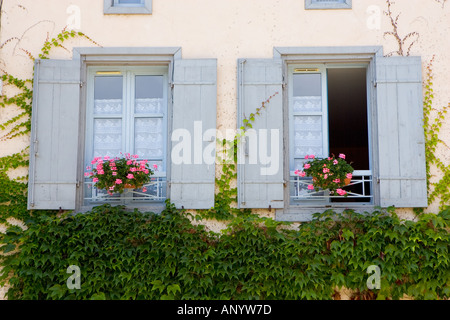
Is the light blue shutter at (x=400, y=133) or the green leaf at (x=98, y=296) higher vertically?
the light blue shutter at (x=400, y=133)

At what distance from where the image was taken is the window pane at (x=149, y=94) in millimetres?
5676

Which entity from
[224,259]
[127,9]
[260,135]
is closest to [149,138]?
[260,135]

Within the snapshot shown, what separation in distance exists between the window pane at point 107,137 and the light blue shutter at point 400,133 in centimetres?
276

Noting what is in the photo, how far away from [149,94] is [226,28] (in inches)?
43.2

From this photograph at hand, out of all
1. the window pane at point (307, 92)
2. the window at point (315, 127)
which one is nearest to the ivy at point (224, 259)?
the window at point (315, 127)

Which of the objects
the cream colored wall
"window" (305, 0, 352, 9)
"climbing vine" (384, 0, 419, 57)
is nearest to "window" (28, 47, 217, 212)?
Result: the cream colored wall

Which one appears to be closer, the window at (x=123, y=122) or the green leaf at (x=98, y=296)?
the green leaf at (x=98, y=296)

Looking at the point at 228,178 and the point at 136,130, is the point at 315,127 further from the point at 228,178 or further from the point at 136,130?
the point at 136,130

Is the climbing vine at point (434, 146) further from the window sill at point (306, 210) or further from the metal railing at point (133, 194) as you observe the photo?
the metal railing at point (133, 194)

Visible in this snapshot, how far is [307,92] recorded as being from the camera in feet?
18.7

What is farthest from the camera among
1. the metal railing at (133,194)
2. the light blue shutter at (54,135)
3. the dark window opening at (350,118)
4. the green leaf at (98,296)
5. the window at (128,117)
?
the dark window opening at (350,118)

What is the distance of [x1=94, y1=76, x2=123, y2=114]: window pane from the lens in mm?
5668
